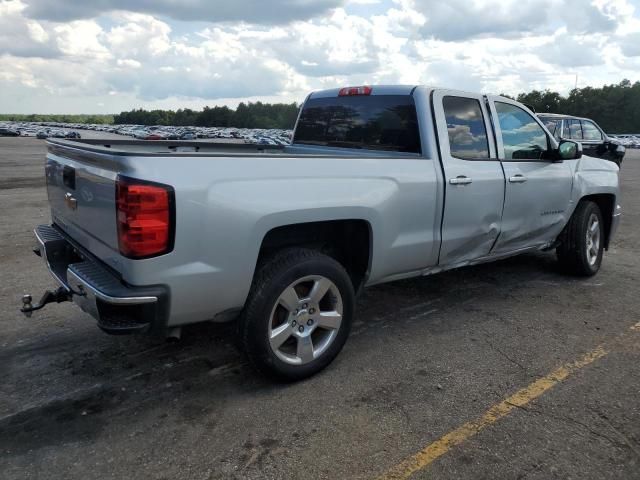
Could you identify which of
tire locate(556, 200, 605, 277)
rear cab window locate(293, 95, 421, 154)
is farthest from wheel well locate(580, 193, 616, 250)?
rear cab window locate(293, 95, 421, 154)

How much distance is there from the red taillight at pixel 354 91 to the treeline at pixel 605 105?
100 metres

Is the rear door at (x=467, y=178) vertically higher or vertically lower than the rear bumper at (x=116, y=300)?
higher

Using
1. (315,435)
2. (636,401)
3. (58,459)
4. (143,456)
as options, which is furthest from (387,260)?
(58,459)

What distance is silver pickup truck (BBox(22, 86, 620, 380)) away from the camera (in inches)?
105

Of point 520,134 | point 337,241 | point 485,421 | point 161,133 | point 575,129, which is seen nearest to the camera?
point 485,421

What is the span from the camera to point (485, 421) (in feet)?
9.63

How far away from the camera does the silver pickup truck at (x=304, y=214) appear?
105 inches

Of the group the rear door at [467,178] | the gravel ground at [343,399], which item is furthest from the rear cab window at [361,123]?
the gravel ground at [343,399]

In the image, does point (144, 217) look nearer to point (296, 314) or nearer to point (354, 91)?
point (296, 314)

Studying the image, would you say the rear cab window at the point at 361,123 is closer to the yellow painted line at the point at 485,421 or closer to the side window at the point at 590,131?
the yellow painted line at the point at 485,421

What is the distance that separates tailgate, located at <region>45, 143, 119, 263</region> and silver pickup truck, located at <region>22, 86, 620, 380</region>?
14mm

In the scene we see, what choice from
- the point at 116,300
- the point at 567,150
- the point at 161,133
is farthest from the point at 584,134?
the point at 161,133

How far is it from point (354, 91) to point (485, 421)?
286 cm

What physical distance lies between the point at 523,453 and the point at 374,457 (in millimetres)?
750
